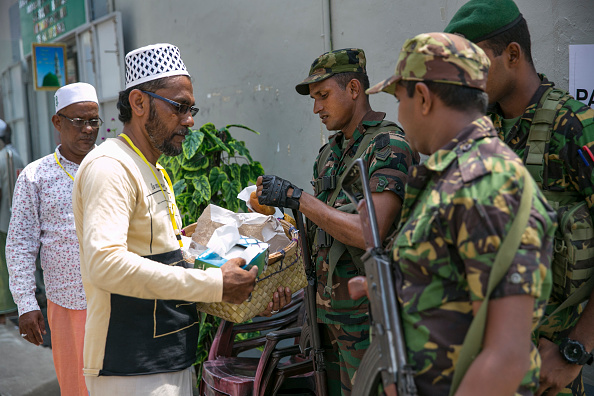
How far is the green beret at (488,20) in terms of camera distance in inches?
79.4

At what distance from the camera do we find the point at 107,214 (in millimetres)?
1923

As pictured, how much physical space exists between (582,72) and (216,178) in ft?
8.17

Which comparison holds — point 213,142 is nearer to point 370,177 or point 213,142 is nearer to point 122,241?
point 370,177

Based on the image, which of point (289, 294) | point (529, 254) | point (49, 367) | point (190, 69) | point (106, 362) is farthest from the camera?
point (190, 69)

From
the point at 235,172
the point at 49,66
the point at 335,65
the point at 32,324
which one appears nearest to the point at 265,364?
the point at 32,324

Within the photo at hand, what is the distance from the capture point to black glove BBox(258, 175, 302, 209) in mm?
2582

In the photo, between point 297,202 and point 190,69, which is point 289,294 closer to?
point 297,202

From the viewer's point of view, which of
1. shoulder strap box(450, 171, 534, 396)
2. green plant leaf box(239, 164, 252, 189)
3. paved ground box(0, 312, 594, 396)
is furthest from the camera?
paved ground box(0, 312, 594, 396)

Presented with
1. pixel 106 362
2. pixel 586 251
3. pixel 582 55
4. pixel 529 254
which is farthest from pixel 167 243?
pixel 582 55

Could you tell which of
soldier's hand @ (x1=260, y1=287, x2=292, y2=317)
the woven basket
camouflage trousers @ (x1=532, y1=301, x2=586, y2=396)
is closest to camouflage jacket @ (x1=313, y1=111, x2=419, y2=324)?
the woven basket

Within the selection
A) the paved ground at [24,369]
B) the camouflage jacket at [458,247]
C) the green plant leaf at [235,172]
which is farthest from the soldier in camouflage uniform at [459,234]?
the paved ground at [24,369]

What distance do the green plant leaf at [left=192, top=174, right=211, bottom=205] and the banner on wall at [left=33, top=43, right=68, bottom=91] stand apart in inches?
173

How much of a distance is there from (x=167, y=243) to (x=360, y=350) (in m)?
1.01

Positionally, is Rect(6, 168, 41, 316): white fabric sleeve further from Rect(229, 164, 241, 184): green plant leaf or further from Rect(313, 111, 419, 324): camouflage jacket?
Rect(313, 111, 419, 324): camouflage jacket
